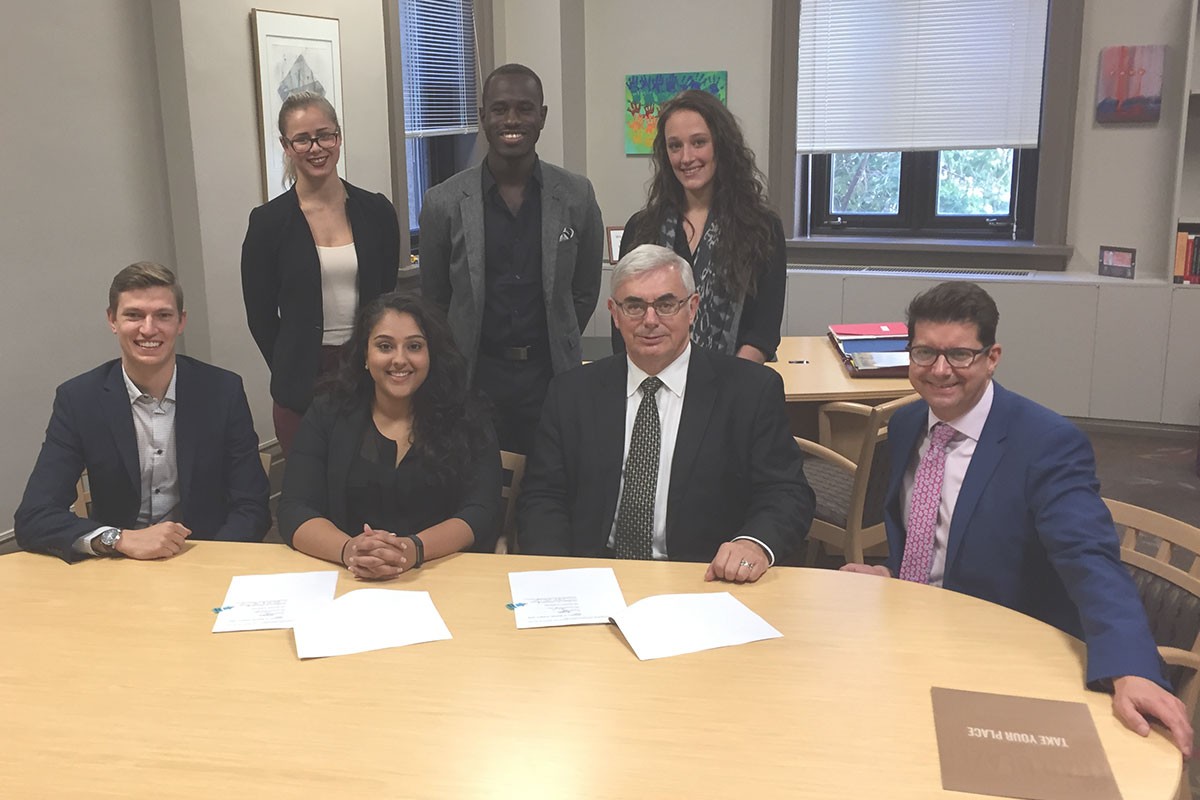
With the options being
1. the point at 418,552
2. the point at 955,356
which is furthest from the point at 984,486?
the point at 418,552

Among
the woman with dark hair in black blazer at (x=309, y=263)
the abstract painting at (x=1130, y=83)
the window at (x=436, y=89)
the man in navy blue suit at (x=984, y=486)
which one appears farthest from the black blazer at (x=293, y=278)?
the abstract painting at (x=1130, y=83)

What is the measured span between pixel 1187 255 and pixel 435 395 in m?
4.54

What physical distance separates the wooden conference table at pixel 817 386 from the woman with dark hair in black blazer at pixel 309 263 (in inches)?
59.0

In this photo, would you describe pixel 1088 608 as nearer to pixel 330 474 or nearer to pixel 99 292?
Answer: pixel 330 474

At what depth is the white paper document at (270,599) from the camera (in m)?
1.82

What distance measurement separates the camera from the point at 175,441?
8.13 feet

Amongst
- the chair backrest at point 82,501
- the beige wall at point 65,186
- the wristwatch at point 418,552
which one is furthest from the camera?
the beige wall at point 65,186

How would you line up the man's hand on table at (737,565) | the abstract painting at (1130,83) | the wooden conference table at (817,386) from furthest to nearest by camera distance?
the abstract painting at (1130,83) < the wooden conference table at (817,386) < the man's hand on table at (737,565)

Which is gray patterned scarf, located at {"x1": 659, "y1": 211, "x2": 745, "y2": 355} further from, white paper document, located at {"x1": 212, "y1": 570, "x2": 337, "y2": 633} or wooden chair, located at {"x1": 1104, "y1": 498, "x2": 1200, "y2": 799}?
white paper document, located at {"x1": 212, "y1": 570, "x2": 337, "y2": 633}

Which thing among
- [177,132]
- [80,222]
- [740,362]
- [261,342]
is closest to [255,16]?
[177,132]

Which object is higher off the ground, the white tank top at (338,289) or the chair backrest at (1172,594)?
the white tank top at (338,289)

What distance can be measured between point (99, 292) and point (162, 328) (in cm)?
164

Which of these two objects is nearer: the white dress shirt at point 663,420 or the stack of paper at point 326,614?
the stack of paper at point 326,614

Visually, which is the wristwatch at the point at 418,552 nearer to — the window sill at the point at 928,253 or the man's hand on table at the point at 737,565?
the man's hand on table at the point at 737,565
